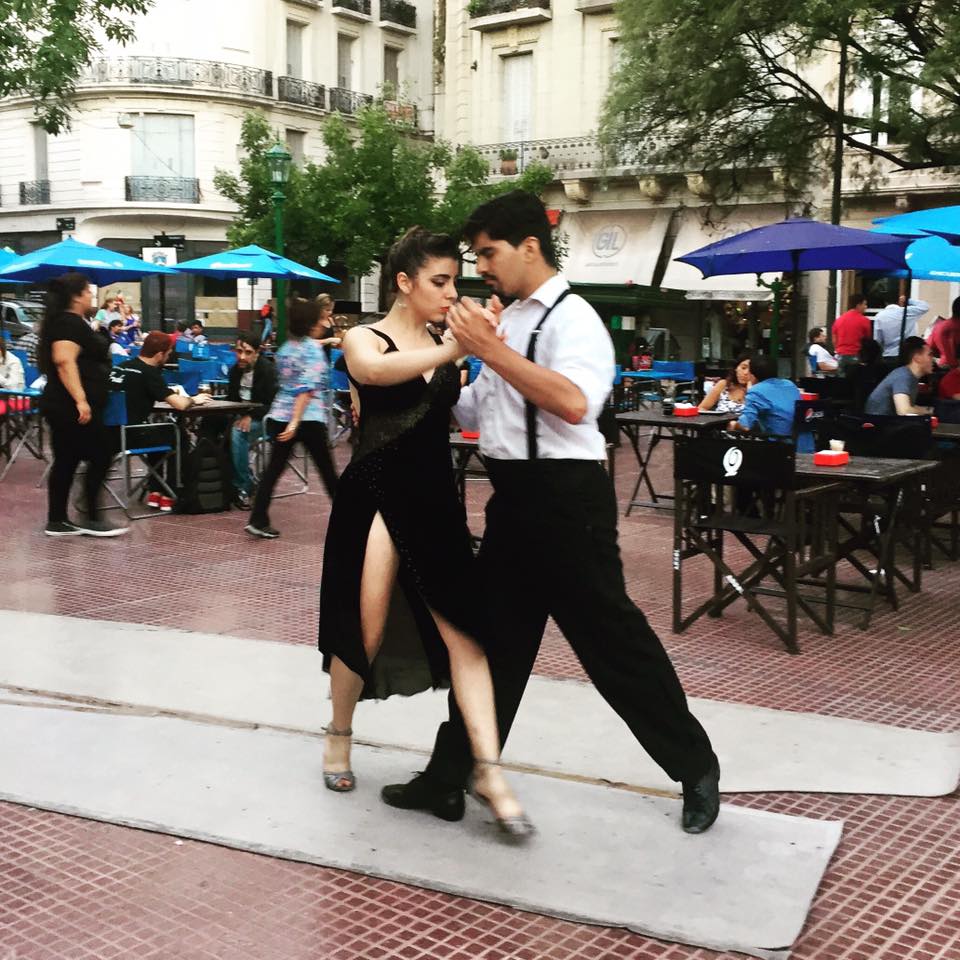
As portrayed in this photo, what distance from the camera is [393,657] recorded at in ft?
13.2

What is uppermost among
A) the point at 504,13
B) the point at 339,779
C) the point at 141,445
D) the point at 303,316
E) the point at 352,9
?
the point at 352,9

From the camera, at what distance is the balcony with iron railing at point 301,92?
131 ft

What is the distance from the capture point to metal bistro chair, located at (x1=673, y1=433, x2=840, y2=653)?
20.9 ft

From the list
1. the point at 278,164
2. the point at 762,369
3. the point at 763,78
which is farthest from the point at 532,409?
the point at 763,78

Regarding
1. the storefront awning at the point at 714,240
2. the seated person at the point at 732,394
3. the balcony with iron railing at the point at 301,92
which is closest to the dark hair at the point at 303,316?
the seated person at the point at 732,394

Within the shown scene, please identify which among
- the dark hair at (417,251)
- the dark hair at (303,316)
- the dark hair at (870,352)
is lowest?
the dark hair at (870,352)

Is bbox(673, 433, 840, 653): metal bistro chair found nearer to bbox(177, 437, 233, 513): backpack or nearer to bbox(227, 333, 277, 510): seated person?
bbox(177, 437, 233, 513): backpack

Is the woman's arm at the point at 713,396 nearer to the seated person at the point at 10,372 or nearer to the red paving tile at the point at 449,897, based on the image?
the red paving tile at the point at 449,897

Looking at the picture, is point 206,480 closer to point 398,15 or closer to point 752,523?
point 752,523

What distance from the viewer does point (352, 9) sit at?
41.8 meters

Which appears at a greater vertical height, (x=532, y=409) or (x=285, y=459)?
(x=532, y=409)

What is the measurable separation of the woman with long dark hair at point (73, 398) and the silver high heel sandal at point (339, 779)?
575 centimetres

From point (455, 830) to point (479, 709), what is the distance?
1.30 ft

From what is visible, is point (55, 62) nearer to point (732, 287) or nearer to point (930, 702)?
point (930, 702)
